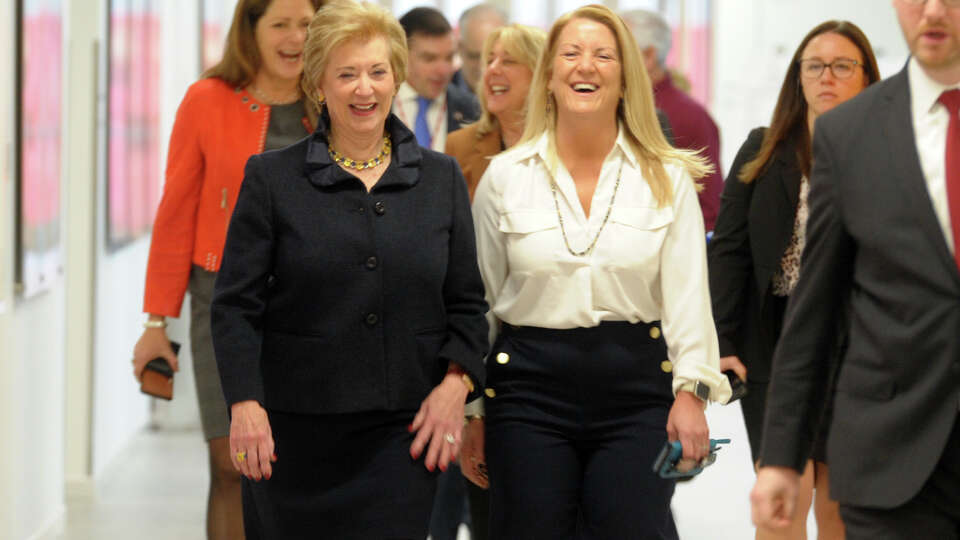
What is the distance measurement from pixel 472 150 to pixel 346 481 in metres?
1.47

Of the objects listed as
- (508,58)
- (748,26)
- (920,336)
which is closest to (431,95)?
(508,58)

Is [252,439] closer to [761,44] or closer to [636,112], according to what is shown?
[636,112]

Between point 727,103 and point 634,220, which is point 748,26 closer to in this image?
point 727,103

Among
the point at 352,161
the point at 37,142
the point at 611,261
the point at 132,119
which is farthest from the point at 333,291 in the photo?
the point at 132,119

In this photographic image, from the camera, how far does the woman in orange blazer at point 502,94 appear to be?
4.42 metres

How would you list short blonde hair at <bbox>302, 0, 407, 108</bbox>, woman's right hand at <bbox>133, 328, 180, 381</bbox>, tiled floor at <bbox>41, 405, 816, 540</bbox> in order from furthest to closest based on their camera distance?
tiled floor at <bbox>41, 405, 816, 540</bbox>, woman's right hand at <bbox>133, 328, 180, 381</bbox>, short blonde hair at <bbox>302, 0, 407, 108</bbox>

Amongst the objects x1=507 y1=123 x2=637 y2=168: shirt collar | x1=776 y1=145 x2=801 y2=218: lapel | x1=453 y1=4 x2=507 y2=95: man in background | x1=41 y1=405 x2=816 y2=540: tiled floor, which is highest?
x1=453 y1=4 x2=507 y2=95: man in background

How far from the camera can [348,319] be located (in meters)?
3.28

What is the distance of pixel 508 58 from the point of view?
14.5ft

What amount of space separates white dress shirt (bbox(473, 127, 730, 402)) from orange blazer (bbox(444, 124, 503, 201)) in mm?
775

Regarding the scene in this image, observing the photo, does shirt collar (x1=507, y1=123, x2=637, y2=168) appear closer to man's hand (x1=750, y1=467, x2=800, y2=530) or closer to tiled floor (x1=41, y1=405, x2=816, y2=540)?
man's hand (x1=750, y1=467, x2=800, y2=530)

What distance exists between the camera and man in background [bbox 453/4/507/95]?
6566mm

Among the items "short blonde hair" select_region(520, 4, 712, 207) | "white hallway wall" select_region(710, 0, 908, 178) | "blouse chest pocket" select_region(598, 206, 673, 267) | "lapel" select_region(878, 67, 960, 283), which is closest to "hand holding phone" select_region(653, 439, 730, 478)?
"blouse chest pocket" select_region(598, 206, 673, 267)

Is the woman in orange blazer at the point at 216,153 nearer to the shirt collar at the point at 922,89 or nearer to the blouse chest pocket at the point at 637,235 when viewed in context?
the blouse chest pocket at the point at 637,235
